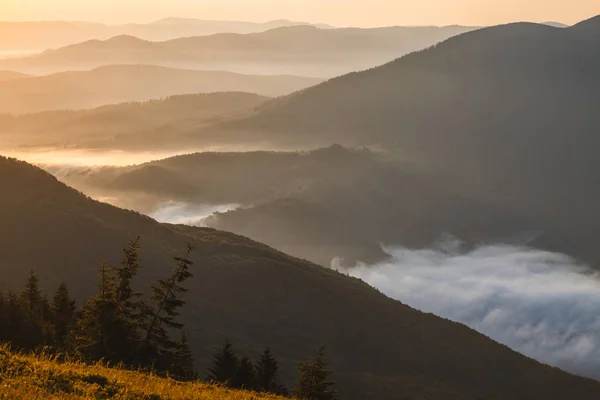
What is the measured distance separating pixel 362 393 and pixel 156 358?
443ft

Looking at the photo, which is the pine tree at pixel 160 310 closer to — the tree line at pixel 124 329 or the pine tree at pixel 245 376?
the tree line at pixel 124 329

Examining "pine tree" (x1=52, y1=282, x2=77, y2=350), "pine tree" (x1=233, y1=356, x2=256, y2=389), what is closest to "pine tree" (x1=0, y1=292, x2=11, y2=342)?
"pine tree" (x1=52, y1=282, x2=77, y2=350)

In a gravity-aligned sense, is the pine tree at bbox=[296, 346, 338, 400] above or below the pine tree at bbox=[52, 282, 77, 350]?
below

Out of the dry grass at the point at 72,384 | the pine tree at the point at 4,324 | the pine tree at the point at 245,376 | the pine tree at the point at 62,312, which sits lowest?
the dry grass at the point at 72,384

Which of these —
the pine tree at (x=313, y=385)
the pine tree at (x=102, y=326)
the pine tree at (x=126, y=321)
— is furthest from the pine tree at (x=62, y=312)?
the pine tree at (x=102, y=326)

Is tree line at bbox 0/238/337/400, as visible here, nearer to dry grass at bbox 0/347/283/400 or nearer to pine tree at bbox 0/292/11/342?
pine tree at bbox 0/292/11/342

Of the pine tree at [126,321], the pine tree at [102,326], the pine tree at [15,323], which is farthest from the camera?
the pine tree at [15,323]

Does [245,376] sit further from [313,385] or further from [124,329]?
[124,329]

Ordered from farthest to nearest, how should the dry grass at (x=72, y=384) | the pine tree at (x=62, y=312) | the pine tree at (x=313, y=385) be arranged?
the pine tree at (x=62, y=312)
the pine tree at (x=313, y=385)
the dry grass at (x=72, y=384)

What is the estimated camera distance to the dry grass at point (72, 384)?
24.2 metres

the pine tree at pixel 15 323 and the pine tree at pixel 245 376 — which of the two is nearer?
the pine tree at pixel 15 323

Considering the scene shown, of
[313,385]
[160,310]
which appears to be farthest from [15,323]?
[313,385]

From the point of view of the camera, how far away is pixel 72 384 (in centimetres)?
2625

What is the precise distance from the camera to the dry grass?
2425 cm
